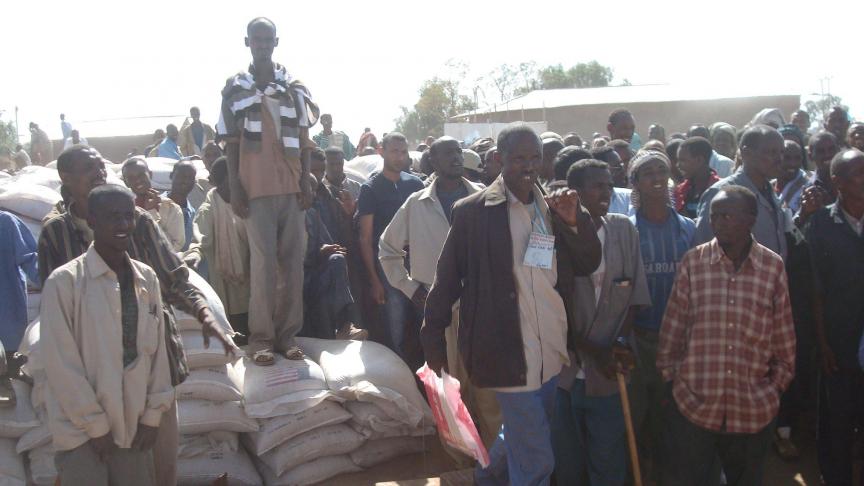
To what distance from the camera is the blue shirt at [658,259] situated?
4039 mm

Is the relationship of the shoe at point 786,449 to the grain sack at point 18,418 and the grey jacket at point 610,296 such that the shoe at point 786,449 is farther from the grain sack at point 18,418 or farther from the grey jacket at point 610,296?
the grain sack at point 18,418

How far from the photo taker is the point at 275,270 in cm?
552

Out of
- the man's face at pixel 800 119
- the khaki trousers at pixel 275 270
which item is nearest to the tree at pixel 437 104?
the man's face at pixel 800 119

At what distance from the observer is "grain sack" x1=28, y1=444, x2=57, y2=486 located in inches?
179

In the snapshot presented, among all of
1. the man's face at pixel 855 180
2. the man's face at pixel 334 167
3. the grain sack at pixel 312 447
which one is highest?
the man's face at pixel 334 167

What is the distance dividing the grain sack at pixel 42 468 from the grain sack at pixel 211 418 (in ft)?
2.35

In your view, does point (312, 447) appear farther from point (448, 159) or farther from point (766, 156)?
point (766, 156)

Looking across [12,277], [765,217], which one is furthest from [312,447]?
[765,217]

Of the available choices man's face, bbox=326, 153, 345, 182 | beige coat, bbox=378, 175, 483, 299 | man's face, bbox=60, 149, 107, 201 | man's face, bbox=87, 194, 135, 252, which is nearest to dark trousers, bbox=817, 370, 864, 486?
beige coat, bbox=378, 175, 483, 299

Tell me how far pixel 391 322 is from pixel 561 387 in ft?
7.49

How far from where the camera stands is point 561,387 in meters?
3.80

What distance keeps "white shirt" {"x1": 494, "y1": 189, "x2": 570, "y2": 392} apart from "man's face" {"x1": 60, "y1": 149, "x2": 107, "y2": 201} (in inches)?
72.0

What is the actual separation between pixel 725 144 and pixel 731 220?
435 centimetres

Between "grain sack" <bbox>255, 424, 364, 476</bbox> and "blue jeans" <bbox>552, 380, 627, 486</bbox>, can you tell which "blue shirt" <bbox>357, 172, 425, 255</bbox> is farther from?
"blue jeans" <bbox>552, 380, 627, 486</bbox>
